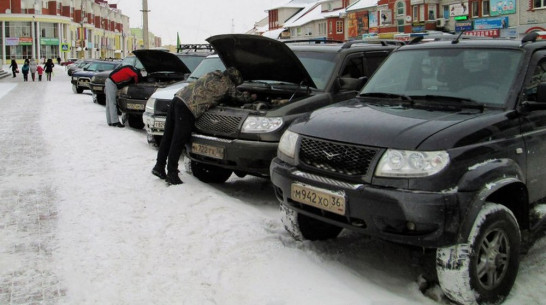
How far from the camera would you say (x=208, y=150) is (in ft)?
21.0

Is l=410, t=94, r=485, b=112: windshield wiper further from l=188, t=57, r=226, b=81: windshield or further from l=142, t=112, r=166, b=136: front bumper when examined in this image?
l=142, t=112, r=166, b=136: front bumper

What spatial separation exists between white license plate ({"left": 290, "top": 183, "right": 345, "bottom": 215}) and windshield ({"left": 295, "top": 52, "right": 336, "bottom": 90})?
2661 millimetres

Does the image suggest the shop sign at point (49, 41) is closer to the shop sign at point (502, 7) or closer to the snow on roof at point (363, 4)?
the snow on roof at point (363, 4)

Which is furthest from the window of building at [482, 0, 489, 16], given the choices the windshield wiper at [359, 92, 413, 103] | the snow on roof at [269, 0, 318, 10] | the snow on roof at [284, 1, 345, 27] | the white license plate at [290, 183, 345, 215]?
the snow on roof at [269, 0, 318, 10]

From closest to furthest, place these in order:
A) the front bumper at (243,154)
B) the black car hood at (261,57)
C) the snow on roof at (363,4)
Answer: the front bumper at (243,154)
the black car hood at (261,57)
the snow on roof at (363,4)

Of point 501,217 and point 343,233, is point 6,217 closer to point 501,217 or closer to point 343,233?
point 343,233

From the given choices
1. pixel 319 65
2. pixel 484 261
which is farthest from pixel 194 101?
pixel 484 261

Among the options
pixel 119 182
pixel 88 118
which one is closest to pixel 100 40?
pixel 88 118

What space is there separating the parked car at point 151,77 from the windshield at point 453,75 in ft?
23.7

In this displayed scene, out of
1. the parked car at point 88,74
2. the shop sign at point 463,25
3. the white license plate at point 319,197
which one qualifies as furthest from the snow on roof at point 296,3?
the white license plate at point 319,197

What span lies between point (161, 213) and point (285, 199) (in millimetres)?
1825

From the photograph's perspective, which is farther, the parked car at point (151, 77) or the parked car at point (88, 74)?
the parked car at point (88, 74)

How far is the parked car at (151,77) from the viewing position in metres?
11.8

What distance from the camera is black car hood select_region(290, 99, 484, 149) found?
3748 mm
